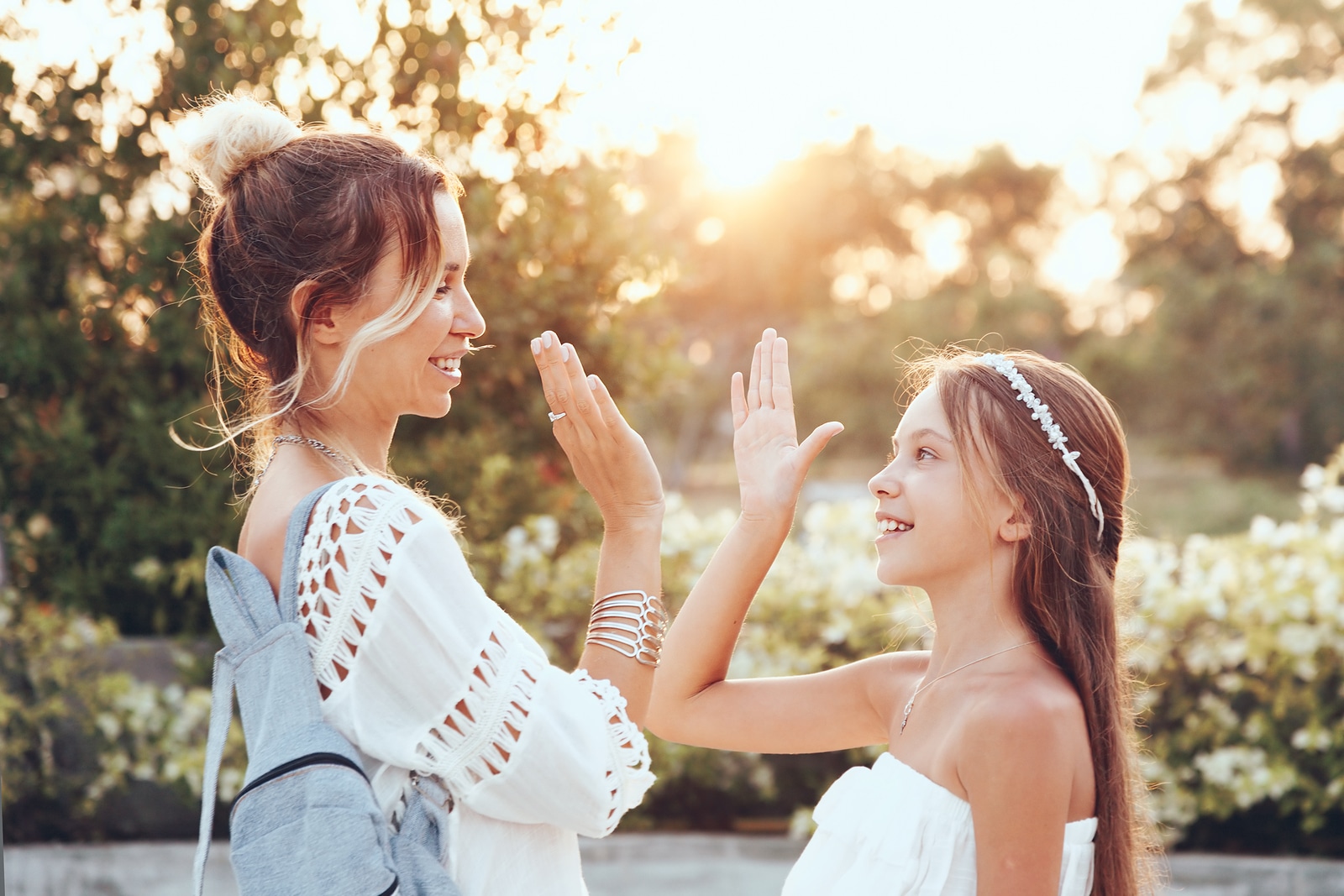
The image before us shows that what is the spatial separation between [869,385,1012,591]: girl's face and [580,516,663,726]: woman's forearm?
1.32ft

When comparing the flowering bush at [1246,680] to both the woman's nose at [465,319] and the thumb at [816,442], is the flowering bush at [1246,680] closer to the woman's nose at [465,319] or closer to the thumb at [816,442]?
the thumb at [816,442]

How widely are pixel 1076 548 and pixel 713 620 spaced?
63 cm

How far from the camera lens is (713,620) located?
2064 millimetres

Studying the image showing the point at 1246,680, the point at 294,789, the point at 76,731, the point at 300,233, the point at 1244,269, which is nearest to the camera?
the point at 294,789

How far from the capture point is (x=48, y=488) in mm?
4395

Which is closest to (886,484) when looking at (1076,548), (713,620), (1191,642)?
Result: (1076,548)

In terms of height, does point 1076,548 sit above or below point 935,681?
above

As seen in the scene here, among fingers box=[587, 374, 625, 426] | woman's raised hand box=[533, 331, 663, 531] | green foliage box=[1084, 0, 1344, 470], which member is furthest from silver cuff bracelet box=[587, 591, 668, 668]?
green foliage box=[1084, 0, 1344, 470]

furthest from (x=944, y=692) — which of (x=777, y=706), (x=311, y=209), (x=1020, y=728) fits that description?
(x=311, y=209)

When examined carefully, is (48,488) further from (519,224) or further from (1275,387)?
(1275,387)

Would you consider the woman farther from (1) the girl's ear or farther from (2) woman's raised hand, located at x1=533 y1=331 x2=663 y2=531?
(1) the girl's ear

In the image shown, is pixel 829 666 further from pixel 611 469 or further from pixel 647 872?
pixel 611 469

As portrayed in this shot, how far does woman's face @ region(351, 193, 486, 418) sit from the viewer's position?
5.03 feet

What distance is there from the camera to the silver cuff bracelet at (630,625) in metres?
1.57
